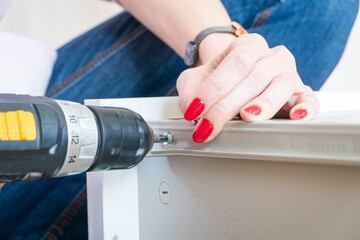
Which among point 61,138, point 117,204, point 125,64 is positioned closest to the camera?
point 61,138

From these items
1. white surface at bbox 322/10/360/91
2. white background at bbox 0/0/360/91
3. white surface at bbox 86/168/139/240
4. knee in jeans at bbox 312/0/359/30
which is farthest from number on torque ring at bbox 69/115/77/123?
white background at bbox 0/0/360/91

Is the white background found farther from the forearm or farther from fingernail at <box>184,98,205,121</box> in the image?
fingernail at <box>184,98,205,121</box>

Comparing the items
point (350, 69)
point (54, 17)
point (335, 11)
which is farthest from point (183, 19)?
point (54, 17)

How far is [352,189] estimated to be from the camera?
0.26 metres

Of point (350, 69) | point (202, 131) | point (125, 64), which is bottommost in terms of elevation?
point (350, 69)

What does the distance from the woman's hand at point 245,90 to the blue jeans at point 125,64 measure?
22 centimetres

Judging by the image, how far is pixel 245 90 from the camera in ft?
1.23

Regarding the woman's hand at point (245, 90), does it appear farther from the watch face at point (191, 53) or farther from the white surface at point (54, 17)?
the white surface at point (54, 17)

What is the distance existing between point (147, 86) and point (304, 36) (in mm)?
247

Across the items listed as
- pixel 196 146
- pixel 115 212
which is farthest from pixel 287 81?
pixel 115 212

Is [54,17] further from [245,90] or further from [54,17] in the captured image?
[245,90]

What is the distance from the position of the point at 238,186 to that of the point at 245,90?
0.09 metres

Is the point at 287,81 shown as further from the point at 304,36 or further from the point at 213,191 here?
the point at 304,36

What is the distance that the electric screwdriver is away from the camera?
0.98 ft
